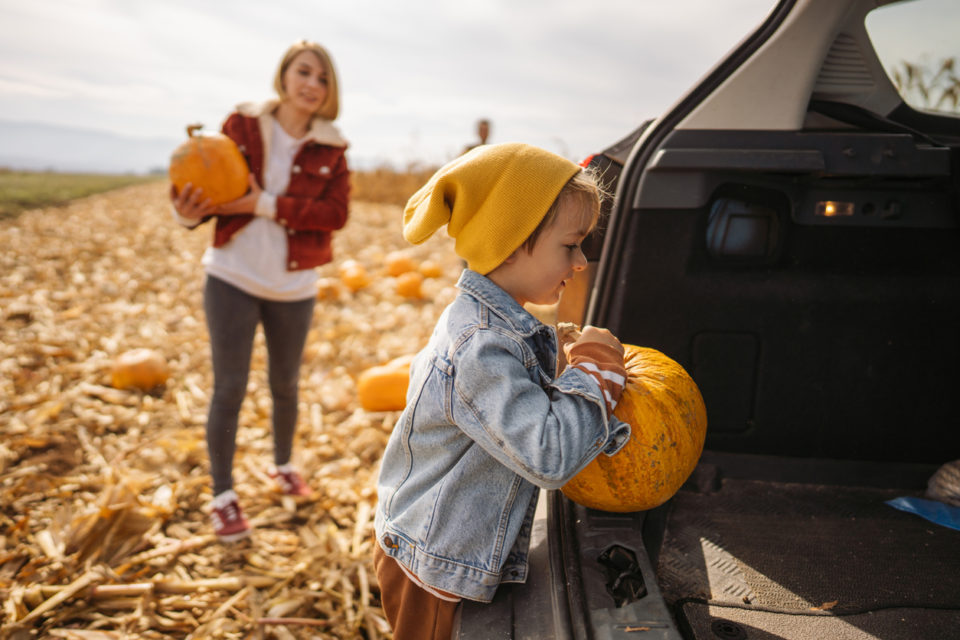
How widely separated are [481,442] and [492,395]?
129 millimetres

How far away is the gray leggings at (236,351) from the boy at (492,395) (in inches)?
52.6

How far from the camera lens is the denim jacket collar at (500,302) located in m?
1.44

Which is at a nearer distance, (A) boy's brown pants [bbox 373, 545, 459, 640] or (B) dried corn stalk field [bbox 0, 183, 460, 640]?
(A) boy's brown pants [bbox 373, 545, 459, 640]

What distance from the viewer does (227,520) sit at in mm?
2873

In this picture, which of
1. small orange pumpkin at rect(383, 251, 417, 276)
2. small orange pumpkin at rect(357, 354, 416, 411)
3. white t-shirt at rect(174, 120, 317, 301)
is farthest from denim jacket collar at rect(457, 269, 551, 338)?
small orange pumpkin at rect(383, 251, 417, 276)

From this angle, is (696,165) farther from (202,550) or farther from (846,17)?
(202,550)

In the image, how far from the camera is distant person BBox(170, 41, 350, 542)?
2639 millimetres

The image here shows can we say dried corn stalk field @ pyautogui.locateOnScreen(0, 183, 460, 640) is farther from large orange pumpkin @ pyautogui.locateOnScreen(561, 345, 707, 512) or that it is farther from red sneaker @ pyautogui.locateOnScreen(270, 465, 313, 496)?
large orange pumpkin @ pyautogui.locateOnScreen(561, 345, 707, 512)

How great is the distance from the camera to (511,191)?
138 cm

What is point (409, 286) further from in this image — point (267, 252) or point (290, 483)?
point (267, 252)

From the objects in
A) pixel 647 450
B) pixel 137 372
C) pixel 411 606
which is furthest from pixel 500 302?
pixel 137 372

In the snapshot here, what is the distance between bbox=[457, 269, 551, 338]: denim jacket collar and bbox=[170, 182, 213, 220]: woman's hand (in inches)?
64.9

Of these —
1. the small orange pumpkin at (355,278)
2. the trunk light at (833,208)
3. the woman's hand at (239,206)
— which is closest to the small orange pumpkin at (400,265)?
the small orange pumpkin at (355,278)

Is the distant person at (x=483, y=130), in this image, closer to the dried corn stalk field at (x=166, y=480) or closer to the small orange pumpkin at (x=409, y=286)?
the dried corn stalk field at (x=166, y=480)
